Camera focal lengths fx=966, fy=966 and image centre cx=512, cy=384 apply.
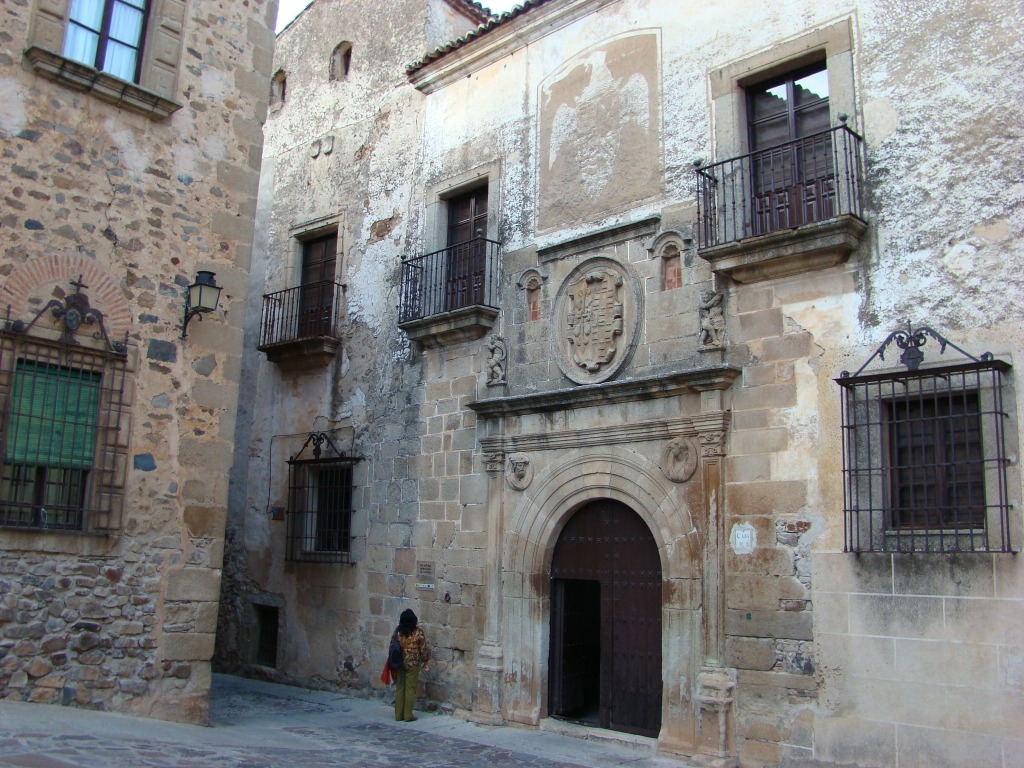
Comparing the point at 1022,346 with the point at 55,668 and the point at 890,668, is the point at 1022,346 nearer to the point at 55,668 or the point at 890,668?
the point at 890,668

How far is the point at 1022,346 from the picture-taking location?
6.57 m

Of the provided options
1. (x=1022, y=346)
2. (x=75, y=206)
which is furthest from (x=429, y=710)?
(x=1022, y=346)

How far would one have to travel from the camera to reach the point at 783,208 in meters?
7.94

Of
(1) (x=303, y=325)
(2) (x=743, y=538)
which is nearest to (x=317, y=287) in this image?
(1) (x=303, y=325)

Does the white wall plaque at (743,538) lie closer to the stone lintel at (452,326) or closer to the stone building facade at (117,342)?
the stone lintel at (452,326)

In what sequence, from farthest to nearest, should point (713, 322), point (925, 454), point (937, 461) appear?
1. point (713, 322)
2. point (925, 454)
3. point (937, 461)

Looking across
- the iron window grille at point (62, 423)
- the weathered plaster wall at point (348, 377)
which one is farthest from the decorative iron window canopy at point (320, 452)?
the iron window grille at point (62, 423)

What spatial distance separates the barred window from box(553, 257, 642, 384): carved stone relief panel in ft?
13.1

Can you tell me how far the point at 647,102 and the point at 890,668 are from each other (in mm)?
5396

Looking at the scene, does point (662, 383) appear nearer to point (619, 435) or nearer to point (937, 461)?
point (619, 435)

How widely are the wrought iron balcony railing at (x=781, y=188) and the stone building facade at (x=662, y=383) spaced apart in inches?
1.5

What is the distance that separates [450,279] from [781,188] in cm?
396

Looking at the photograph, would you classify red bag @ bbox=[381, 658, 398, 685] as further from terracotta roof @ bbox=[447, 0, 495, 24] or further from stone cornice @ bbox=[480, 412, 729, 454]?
terracotta roof @ bbox=[447, 0, 495, 24]

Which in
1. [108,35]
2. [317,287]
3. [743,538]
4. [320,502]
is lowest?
[743,538]
